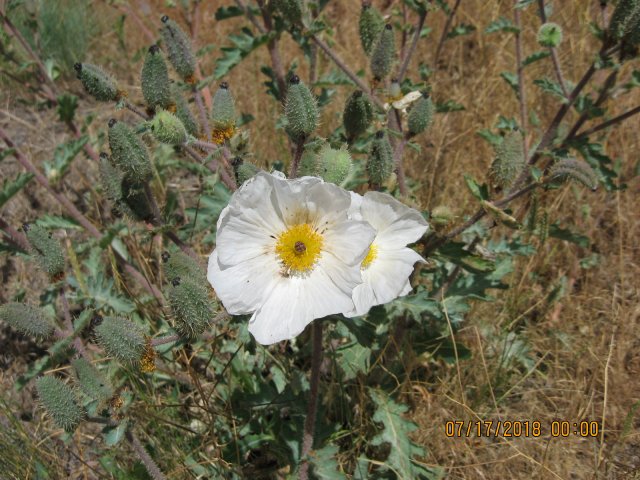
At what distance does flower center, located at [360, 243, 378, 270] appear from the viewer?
1.53 metres

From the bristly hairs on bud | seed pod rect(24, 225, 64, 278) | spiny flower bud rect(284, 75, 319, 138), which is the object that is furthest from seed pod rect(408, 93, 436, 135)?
seed pod rect(24, 225, 64, 278)

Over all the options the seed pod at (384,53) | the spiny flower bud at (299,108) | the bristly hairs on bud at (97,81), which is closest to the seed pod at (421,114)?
the seed pod at (384,53)

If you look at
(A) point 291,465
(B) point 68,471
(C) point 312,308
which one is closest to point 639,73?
(C) point 312,308

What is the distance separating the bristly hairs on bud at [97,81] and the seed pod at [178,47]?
0.74ft

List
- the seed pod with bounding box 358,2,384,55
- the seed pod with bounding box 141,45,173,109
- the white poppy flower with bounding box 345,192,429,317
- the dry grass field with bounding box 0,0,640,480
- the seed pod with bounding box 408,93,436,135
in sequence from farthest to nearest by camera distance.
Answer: the seed pod with bounding box 358,2,384,55, the dry grass field with bounding box 0,0,640,480, the seed pod with bounding box 408,93,436,135, the seed pod with bounding box 141,45,173,109, the white poppy flower with bounding box 345,192,429,317

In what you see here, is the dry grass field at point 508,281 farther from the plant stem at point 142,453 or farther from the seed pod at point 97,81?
the seed pod at point 97,81

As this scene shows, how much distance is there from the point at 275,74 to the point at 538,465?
1900mm

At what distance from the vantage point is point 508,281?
2.65 m

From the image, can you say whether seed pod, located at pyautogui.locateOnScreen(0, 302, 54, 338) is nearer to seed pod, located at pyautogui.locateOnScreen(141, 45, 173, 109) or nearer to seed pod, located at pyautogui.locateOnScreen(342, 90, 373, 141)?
seed pod, located at pyautogui.locateOnScreen(141, 45, 173, 109)

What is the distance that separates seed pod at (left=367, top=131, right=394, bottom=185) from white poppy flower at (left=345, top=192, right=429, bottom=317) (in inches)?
9.6

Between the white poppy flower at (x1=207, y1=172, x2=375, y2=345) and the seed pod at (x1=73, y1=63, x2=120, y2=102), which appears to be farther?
the seed pod at (x1=73, y1=63, x2=120, y2=102)

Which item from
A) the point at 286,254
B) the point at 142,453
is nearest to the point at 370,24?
the point at 286,254

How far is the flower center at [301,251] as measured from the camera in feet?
4.81

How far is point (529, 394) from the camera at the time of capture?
2.25 metres
